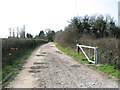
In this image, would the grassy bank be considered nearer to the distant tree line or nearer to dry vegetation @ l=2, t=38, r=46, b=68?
dry vegetation @ l=2, t=38, r=46, b=68

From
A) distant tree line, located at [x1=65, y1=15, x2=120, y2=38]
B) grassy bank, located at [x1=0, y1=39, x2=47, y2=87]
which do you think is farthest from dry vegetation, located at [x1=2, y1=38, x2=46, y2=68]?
distant tree line, located at [x1=65, y1=15, x2=120, y2=38]

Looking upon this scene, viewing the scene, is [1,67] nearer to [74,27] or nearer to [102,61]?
[102,61]

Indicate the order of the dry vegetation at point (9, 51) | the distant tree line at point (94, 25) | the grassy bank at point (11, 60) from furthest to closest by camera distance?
1. the distant tree line at point (94, 25)
2. the dry vegetation at point (9, 51)
3. the grassy bank at point (11, 60)

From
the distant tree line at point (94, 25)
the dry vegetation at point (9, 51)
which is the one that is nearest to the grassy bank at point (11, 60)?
the dry vegetation at point (9, 51)

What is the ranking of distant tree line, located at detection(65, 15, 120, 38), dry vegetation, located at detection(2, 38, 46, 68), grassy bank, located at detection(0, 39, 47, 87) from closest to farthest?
grassy bank, located at detection(0, 39, 47, 87)
dry vegetation, located at detection(2, 38, 46, 68)
distant tree line, located at detection(65, 15, 120, 38)

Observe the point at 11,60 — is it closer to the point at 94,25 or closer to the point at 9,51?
the point at 9,51

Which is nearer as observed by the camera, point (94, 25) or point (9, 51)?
point (9, 51)

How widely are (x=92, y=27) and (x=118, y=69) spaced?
18699 millimetres

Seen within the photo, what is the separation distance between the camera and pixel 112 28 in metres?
23.8

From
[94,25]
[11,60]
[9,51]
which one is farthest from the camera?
[94,25]

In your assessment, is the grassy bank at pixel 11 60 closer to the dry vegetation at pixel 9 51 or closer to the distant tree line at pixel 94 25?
the dry vegetation at pixel 9 51

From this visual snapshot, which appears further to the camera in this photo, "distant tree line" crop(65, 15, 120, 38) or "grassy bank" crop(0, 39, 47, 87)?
"distant tree line" crop(65, 15, 120, 38)

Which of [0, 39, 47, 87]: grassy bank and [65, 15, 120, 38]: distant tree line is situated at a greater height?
[65, 15, 120, 38]: distant tree line

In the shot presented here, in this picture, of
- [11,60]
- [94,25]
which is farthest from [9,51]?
[94,25]
